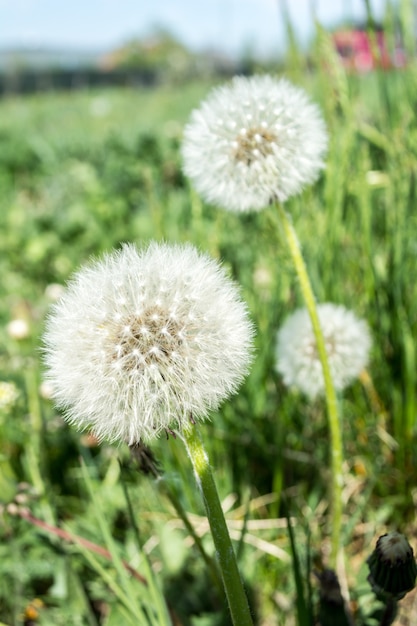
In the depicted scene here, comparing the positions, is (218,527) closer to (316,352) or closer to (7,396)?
(316,352)

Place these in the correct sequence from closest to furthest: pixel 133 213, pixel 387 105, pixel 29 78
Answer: pixel 387 105, pixel 133 213, pixel 29 78

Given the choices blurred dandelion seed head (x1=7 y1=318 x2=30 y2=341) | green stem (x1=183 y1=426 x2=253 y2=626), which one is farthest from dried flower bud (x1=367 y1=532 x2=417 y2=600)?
blurred dandelion seed head (x1=7 y1=318 x2=30 y2=341)

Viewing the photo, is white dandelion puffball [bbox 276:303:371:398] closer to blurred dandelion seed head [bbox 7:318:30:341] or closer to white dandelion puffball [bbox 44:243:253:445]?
white dandelion puffball [bbox 44:243:253:445]

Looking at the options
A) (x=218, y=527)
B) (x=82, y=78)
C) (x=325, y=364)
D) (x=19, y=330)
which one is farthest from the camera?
(x=82, y=78)

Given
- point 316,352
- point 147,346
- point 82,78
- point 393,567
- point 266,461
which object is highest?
point 82,78

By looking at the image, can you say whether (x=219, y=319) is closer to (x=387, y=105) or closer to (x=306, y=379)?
(x=306, y=379)

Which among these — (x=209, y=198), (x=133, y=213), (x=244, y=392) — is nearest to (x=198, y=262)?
(x=209, y=198)

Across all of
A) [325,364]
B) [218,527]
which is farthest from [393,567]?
[325,364]
